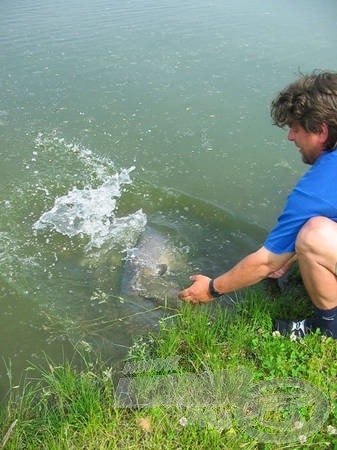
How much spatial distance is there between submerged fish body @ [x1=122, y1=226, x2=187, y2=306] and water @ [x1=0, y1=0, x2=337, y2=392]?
33 mm

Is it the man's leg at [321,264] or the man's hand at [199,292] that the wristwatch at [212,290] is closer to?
the man's hand at [199,292]

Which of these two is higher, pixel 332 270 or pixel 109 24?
pixel 109 24

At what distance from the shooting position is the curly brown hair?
2408 mm

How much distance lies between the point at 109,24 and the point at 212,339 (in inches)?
275

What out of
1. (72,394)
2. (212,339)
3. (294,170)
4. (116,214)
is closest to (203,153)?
(294,170)

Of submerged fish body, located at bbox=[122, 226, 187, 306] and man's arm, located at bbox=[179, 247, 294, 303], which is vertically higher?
man's arm, located at bbox=[179, 247, 294, 303]

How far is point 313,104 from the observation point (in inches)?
95.1

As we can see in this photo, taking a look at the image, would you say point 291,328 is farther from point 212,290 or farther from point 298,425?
point 298,425

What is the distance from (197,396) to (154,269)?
1313 mm

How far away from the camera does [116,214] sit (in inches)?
160

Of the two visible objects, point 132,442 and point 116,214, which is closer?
point 132,442

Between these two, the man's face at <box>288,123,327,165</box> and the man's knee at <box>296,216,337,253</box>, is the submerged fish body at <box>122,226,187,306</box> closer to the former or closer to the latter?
the man's knee at <box>296,216,337,253</box>

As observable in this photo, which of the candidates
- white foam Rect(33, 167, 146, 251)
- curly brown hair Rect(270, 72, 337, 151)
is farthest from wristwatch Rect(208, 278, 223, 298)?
white foam Rect(33, 167, 146, 251)

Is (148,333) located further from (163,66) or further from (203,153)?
(163,66)
